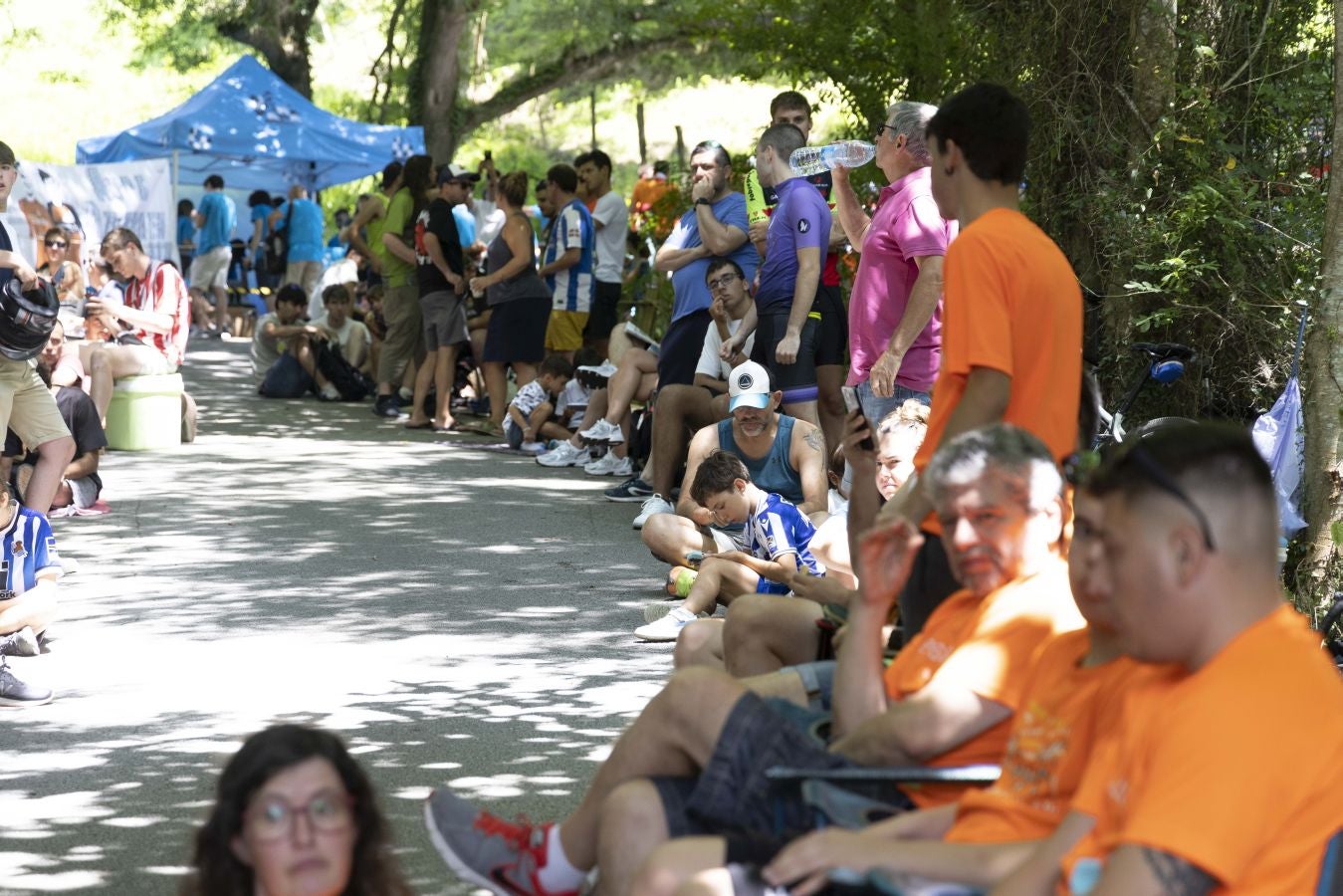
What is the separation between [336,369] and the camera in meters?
16.8

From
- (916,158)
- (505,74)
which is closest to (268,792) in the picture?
(916,158)

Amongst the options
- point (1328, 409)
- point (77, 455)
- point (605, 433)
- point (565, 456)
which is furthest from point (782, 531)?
point (565, 456)

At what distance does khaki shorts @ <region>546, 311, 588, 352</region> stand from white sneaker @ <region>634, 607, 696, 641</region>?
6373 millimetres

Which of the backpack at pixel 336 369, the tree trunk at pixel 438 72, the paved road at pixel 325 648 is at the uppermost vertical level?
the tree trunk at pixel 438 72

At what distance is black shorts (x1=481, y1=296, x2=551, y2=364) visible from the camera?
13.4 m

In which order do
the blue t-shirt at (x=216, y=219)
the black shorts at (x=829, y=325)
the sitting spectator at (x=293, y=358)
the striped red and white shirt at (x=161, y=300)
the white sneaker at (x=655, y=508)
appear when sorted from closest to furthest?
the black shorts at (x=829, y=325), the white sneaker at (x=655, y=508), the striped red and white shirt at (x=161, y=300), the sitting spectator at (x=293, y=358), the blue t-shirt at (x=216, y=219)

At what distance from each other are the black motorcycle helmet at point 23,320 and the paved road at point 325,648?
3.86 ft

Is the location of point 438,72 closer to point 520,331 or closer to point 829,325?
point 520,331

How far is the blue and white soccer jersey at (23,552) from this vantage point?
22.6 ft

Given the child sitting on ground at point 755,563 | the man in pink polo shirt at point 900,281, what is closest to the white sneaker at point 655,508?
the child sitting on ground at point 755,563

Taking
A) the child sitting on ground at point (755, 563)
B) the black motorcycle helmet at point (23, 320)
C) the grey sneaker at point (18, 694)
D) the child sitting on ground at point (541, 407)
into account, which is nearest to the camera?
the grey sneaker at point (18, 694)

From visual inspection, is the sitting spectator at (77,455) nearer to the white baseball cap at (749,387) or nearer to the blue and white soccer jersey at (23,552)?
the blue and white soccer jersey at (23,552)

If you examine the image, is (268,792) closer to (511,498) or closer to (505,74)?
(511,498)

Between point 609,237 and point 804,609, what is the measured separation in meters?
9.03
